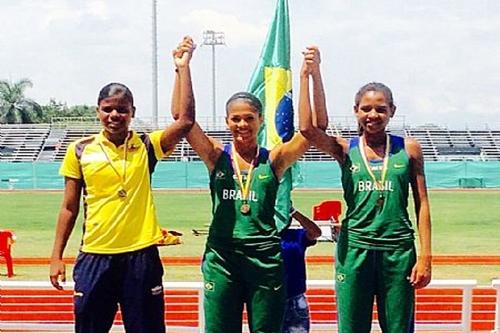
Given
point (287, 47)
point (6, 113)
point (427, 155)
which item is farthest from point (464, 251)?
point (6, 113)

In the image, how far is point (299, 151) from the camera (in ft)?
13.8

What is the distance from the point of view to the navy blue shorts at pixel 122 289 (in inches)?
159

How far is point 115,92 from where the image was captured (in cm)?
414

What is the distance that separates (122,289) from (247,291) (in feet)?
2.13

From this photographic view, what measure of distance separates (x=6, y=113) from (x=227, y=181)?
59563mm

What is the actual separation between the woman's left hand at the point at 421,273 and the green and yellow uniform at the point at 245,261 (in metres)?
0.68

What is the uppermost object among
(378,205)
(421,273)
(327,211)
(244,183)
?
(244,183)

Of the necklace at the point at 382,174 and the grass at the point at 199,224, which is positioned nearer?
the necklace at the point at 382,174

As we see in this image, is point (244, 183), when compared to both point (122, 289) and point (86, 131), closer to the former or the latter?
point (122, 289)

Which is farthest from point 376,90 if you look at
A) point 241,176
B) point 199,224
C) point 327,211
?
point 199,224

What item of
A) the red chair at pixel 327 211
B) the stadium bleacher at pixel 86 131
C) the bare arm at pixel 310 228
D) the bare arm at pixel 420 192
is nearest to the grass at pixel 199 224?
the red chair at pixel 327 211

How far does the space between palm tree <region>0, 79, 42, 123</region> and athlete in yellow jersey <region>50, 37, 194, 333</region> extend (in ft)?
192

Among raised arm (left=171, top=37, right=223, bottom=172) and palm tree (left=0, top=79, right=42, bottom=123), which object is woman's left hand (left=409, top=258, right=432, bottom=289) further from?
palm tree (left=0, top=79, right=42, bottom=123)

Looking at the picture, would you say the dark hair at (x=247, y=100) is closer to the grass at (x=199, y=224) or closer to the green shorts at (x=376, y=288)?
the green shorts at (x=376, y=288)
